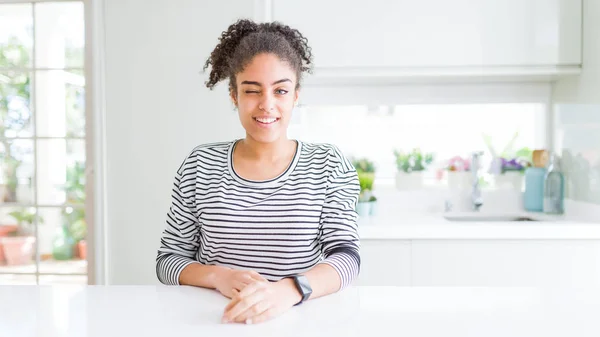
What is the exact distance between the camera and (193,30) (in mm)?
2600

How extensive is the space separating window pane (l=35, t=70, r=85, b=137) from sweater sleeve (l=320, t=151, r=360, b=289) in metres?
2.01

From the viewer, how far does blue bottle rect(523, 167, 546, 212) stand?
2787mm

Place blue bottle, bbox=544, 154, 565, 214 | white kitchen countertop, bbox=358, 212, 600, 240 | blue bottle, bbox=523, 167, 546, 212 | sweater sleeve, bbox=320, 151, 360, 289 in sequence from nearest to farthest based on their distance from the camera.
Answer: sweater sleeve, bbox=320, 151, 360, 289
white kitchen countertop, bbox=358, 212, 600, 240
blue bottle, bbox=544, 154, 565, 214
blue bottle, bbox=523, 167, 546, 212

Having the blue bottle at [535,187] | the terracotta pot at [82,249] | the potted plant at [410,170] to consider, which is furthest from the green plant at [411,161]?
the terracotta pot at [82,249]

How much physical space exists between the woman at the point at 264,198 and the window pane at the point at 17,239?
6.61ft

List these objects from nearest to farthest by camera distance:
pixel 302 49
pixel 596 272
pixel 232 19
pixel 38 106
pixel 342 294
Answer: pixel 342 294
pixel 302 49
pixel 596 272
pixel 232 19
pixel 38 106

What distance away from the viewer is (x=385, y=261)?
2.30 meters

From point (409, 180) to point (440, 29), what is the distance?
804 millimetres

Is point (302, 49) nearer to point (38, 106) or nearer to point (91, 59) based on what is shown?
point (91, 59)

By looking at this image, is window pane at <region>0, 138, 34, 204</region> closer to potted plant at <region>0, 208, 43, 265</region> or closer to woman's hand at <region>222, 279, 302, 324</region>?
potted plant at <region>0, 208, 43, 265</region>

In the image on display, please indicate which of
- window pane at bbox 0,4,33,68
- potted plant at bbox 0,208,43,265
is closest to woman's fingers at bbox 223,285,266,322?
potted plant at bbox 0,208,43,265

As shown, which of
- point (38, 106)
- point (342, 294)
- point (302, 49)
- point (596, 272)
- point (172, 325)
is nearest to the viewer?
point (172, 325)

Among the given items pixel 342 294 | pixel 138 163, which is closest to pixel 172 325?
pixel 342 294

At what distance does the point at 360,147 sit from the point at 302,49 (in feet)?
5.37
